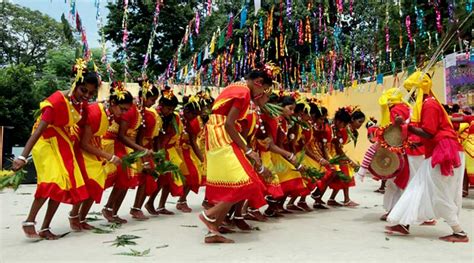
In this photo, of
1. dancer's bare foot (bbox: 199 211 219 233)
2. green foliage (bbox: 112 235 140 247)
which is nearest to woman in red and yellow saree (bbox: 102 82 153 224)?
green foliage (bbox: 112 235 140 247)

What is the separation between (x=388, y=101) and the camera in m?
5.15

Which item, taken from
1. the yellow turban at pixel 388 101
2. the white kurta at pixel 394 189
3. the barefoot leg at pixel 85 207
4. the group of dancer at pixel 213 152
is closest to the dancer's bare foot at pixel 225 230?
the group of dancer at pixel 213 152

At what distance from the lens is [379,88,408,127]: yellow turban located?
16.8 feet

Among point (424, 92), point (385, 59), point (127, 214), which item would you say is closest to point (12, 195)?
point (127, 214)

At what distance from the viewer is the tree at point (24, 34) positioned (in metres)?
36.5

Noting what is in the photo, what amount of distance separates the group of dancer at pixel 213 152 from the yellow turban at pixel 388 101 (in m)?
0.01

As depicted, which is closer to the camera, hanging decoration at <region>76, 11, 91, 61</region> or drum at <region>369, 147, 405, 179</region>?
drum at <region>369, 147, 405, 179</region>

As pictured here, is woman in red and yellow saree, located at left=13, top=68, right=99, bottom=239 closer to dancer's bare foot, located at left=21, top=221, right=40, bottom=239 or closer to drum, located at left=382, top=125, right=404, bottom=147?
dancer's bare foot, located at left=21, top=221, right=40, bottom=239

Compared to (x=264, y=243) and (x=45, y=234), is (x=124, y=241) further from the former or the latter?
(x=264, y=243)

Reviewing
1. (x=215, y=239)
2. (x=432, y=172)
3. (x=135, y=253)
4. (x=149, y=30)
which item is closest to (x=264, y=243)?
(x=215, y=239)

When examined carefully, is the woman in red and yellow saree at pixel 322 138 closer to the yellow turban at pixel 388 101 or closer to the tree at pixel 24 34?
the yellow turban at pixel 388 101

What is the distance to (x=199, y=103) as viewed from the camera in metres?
6.65

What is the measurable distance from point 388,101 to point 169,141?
9.45 ft

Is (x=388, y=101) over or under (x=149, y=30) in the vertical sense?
under
